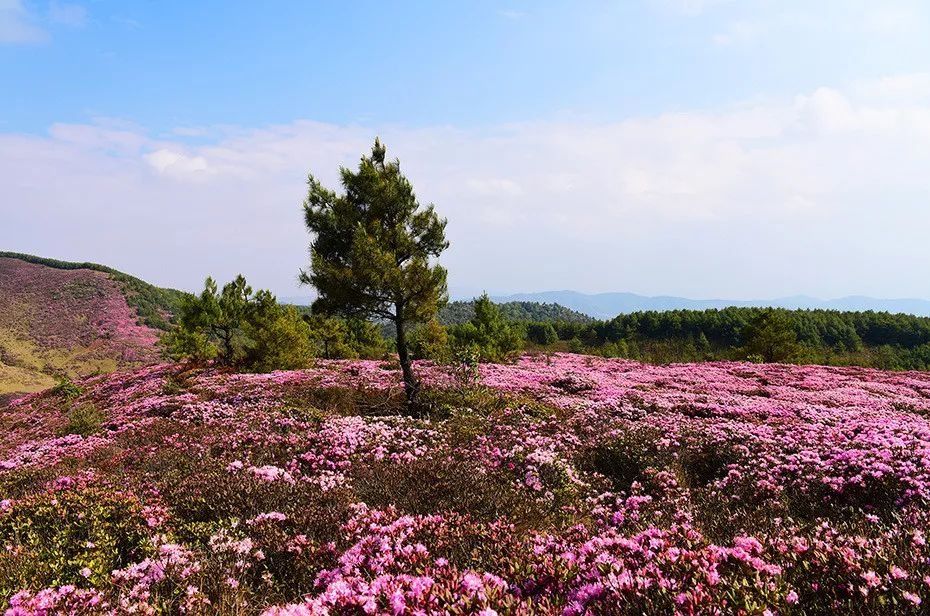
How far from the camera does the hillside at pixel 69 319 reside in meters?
76.3

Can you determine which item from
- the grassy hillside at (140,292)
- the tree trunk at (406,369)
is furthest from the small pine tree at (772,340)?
the grassy hillside at (140,292)

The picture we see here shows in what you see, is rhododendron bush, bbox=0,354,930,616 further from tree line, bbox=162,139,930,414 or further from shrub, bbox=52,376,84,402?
shrub, bbox=52,376,84,402

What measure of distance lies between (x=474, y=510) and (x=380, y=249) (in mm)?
10218

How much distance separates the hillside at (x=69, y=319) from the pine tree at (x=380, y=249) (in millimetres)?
67944

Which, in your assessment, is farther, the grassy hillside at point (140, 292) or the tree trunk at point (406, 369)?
the grassy hillside at point (140, 292)

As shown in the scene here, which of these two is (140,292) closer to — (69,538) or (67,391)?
(67,391)

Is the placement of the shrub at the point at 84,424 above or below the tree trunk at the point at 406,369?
below

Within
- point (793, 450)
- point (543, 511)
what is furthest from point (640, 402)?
point (543, 511)

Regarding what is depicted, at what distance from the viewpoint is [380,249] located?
49.5 ft

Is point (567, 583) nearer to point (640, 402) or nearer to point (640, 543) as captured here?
point (640, 543)

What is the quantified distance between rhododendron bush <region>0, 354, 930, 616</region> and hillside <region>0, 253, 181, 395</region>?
7126 cm

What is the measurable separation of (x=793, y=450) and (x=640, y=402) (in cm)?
703

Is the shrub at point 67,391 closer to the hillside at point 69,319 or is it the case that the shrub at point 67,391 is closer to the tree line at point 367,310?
the tree line at point 367,310

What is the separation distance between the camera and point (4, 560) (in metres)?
4.85
